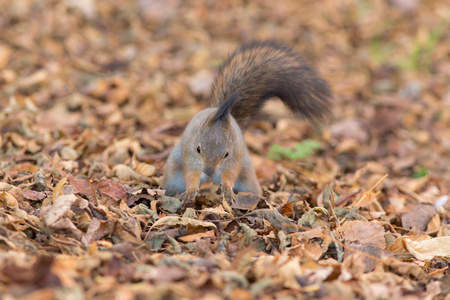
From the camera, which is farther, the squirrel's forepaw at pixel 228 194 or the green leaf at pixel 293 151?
→ the green leaf at pixel 293 151

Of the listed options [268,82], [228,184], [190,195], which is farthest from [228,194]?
[268,82]

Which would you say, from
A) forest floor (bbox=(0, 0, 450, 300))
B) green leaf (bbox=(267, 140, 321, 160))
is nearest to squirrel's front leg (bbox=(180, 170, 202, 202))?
forest floor (bbox=(0, 0, 450, 300))

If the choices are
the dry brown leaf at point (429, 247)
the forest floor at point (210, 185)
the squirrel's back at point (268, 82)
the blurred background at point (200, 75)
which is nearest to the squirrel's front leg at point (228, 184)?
the forest floor at point (210, 185)

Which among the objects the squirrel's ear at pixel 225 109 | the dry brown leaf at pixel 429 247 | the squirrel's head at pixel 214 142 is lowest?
the dry brown leaf at pixel 429 247

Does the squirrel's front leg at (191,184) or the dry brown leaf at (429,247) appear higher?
the squirrel's front leg at (191,184)

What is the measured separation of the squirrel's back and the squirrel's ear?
70 cm

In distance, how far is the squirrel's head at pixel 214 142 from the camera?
3658 millimetres

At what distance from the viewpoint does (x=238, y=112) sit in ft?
15.0

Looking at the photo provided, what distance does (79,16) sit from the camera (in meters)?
7.98

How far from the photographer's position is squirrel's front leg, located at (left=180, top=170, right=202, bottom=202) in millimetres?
3783

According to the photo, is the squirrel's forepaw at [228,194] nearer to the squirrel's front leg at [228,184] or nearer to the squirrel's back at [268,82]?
the squirrel's front leg at [228,184]

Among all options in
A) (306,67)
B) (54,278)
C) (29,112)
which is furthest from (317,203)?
(29,112)

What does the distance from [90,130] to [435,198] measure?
11.3 ft

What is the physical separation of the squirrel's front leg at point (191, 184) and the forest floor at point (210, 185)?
12 cm
